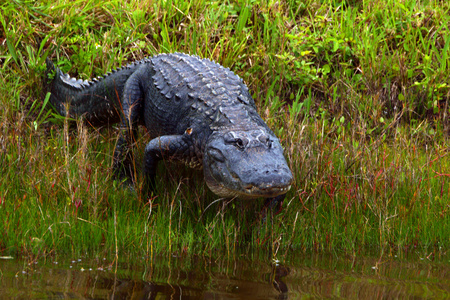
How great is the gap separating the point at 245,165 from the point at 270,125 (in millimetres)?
1471

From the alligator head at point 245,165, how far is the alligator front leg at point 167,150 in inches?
10.7

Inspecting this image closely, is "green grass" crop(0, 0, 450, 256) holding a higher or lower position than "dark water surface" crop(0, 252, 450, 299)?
higher

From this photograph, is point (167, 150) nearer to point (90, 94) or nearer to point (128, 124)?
point (128, 124)

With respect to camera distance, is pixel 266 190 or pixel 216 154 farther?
pixel 216 154

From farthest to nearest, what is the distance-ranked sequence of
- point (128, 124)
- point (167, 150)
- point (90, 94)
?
point (90, 94) < point (128, 124) < point (167, 150)

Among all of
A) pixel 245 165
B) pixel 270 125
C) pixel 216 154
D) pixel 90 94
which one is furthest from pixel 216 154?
pixel 90 94

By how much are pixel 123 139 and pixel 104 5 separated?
82.4 inches

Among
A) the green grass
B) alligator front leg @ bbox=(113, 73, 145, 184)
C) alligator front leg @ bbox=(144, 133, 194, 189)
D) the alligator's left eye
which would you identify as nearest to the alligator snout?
the alligator's left eye

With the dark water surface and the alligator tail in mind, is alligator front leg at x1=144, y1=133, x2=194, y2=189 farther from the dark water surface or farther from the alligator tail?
the dark water surface

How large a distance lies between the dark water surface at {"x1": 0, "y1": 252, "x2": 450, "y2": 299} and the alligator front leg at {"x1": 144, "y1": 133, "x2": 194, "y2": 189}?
3.21 ft

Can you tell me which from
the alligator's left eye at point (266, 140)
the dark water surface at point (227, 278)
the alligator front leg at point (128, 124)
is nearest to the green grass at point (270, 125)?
A: the alligator front leg at point (128, 124)

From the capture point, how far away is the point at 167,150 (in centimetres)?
407

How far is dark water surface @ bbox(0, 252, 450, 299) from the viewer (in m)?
2.64

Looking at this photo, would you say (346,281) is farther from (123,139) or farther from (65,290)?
(123,139)
